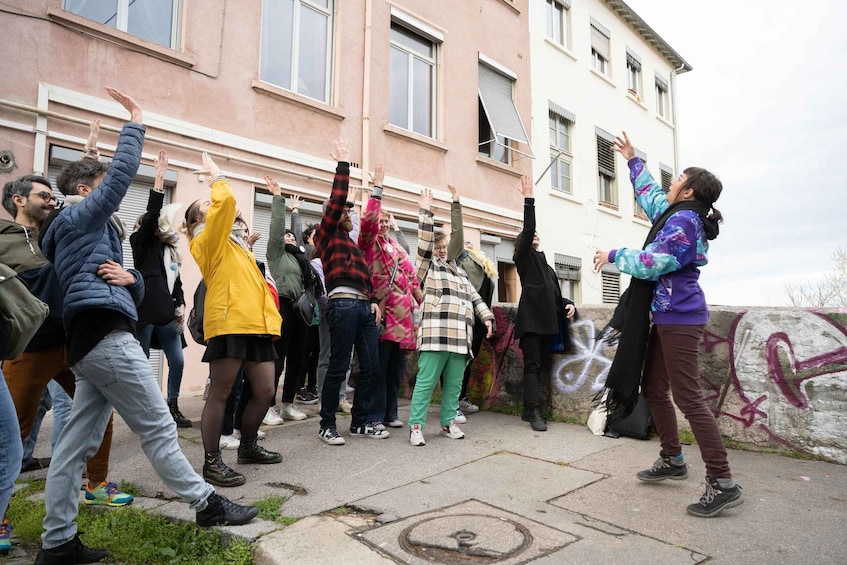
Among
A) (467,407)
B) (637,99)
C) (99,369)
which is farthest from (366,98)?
(637,99)

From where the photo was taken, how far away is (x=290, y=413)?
5586mm

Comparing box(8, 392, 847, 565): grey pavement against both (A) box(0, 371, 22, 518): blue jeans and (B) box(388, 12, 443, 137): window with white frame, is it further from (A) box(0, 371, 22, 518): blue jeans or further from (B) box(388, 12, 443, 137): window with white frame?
(B) box(388, 12, 443, 137): window with white frame

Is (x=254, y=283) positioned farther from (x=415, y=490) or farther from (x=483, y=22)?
(x=483, y=22)

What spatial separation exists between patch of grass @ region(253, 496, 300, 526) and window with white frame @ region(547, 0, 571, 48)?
1450cm

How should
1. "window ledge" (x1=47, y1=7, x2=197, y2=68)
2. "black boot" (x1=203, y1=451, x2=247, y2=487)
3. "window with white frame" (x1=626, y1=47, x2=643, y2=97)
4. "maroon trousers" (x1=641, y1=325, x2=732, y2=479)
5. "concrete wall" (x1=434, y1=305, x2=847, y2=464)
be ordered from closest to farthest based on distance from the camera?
"maroon trousers" (x1=641, y1=325, x2=732, y2=479) < "black boot" (x1=203, y1=451, x2=247, y2=487) < "concrete wall" (x1=434, y1=305, x2=847, y2=464) < "window ledge" (x1=47, y1=7, x2=197, y2=68) < "window with white frame" (x1=626, y1=47, x2=643, y2=97)

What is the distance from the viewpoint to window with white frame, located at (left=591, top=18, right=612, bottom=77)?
650 inches

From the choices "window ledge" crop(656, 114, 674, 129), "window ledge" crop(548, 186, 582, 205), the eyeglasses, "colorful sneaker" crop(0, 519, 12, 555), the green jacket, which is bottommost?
"colorful sneaker" crop(0, 519, 12, 555)

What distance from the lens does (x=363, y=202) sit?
9.81 metres

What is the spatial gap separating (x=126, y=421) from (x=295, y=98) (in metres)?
6.92

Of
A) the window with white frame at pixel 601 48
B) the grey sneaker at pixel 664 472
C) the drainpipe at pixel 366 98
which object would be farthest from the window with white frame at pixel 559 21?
the grey sneaker at pixel 664 472

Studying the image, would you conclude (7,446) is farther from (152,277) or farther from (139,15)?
(139,15)

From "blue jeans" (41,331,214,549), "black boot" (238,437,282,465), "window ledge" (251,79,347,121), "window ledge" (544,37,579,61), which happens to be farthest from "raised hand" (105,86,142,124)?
"window ledge" (544,37,579,61)

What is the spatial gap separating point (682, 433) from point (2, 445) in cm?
462

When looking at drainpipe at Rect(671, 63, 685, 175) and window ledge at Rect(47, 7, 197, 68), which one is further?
drainpipe at Rect(671, 63, 685, 175)
